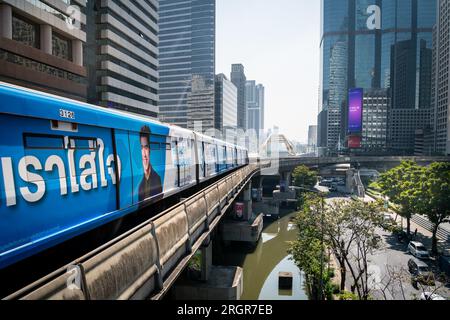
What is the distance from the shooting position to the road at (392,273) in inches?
805

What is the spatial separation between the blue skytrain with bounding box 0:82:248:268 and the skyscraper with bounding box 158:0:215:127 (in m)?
127

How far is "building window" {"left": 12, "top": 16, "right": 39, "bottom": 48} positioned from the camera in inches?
1480

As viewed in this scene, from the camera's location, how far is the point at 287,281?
81.7 feet

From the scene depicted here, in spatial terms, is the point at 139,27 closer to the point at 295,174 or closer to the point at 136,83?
the point at 136,83

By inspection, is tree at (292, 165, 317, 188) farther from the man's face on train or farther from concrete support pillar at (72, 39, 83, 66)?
the man's face on train

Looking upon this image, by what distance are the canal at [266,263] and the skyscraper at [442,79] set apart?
85.8 m

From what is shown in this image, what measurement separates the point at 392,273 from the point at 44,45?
44.2 metres

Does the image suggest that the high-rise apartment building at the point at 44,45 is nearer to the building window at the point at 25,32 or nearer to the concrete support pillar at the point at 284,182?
the building window at the point at 25,32

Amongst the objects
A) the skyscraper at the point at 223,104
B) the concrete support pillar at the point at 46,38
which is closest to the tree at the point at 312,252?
the concrete support pillar at the point at 46,38

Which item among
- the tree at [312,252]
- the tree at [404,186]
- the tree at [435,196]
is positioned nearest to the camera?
the tree at [312,252]

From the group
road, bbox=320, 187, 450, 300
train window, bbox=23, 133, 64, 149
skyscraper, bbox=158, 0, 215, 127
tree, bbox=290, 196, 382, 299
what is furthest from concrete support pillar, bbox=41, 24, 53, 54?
skyscraper, bbox=158, 0, 215, 127

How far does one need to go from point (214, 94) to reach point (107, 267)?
13583 cm

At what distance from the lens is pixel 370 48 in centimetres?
18662
